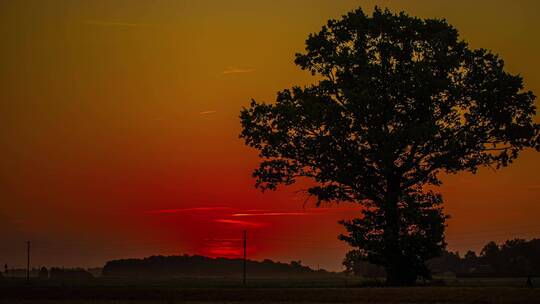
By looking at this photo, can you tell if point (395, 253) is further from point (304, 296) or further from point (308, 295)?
point (304, 296)

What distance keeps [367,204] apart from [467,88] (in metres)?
12.6

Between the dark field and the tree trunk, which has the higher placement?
the tree trunk

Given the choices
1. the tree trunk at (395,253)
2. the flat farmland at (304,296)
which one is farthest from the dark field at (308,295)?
the tree trunk at (395,253)

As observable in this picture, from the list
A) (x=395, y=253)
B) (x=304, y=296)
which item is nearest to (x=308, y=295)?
(x=304, y=296)

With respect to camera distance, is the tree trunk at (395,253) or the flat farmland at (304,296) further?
the tree trunk at (395,253)

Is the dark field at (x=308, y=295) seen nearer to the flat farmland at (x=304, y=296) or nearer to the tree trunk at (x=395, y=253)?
the flat farmland at (x=304, y=296)

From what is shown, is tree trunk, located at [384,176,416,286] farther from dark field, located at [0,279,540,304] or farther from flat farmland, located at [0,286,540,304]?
flat farmland, located at [0,286,540,304]

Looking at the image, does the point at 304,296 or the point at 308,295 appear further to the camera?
the point at 308,295

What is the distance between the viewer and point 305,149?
64.2 metres

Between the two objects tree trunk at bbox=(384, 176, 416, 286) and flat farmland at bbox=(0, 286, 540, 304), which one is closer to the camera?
flat farmland at bbox=(0, 286, 540, 304)

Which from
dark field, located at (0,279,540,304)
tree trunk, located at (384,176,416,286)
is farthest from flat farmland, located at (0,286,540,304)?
tree trunk, located at (384,176,416,286)

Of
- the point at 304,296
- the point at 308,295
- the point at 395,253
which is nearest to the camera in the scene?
the point at 304,296

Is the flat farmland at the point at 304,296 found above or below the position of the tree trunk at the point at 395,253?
below

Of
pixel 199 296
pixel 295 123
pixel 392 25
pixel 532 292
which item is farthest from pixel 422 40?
pixel 199 296
